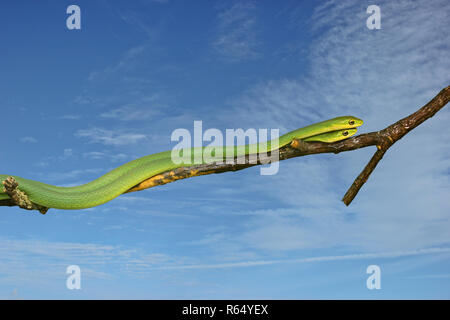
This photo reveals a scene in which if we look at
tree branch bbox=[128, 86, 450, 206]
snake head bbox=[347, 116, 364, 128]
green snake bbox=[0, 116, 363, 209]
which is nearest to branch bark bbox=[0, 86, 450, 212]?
tree branch bbox=[128, 86, 450, 206]

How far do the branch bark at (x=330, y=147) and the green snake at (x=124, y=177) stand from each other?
112 mm

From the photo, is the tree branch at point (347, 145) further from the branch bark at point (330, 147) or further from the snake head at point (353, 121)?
the snake head at point (353, 121)

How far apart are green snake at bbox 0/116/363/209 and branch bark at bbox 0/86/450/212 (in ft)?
0.37

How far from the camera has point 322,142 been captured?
688 centimetres

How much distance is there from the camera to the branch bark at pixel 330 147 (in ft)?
22.1

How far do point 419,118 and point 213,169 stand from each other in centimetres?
303

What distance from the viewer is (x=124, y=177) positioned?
22.3 feet

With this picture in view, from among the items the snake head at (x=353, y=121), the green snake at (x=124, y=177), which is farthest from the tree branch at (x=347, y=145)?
the snake head at (x=353, y=121)

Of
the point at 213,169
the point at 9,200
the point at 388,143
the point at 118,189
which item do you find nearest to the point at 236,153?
the point at 213,169

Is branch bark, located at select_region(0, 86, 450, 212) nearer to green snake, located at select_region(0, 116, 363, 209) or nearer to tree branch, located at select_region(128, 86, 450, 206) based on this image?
tree branch, located at select_region(128, 86, 450, 206)

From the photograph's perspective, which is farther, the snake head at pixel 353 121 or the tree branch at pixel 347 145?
the snake head at pixel 353 121

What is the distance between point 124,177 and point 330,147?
295 cm

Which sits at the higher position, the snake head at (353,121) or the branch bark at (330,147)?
the snake head at (353,121)

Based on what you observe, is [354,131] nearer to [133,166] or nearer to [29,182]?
[133,166]
